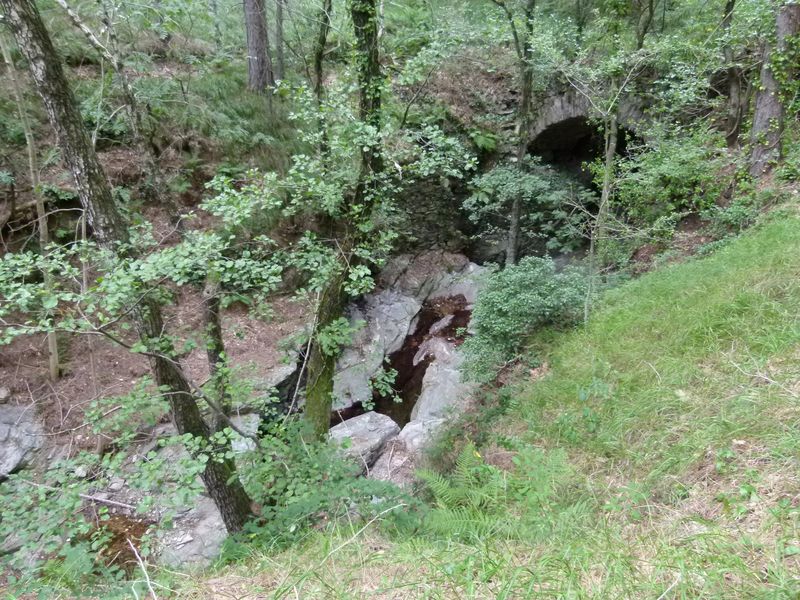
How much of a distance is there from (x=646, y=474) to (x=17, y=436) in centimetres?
767

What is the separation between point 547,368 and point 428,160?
282cm

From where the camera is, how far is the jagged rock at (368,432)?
22.0 ft

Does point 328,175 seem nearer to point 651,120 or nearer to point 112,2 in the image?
point 112,2

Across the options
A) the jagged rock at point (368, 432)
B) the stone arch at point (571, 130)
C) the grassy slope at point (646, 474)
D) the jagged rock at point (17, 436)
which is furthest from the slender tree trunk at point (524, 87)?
the jagged rock at point (17, 436)

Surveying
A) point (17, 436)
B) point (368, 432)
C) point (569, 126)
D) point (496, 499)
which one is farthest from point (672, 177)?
point (17, 436)

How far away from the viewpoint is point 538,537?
2230mm

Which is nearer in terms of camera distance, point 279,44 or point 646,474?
point 646,474

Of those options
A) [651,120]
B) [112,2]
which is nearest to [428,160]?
[112,2]

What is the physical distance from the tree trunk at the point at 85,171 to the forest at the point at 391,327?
22mm

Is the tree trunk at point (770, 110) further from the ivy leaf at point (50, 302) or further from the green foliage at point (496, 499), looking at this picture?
the ivy leaf at point (50, 302)

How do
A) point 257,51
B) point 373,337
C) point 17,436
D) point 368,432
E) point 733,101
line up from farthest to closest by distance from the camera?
point 373,337, point 257,51, point 733,101, point 368,432, point 17,436

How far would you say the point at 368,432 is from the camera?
720 cm

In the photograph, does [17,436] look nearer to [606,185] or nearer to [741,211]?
[606,185]

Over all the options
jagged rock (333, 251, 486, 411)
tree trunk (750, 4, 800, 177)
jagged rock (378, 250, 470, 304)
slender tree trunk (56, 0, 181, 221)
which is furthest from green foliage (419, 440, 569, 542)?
jagged rock (378, 250, 470, 304)
